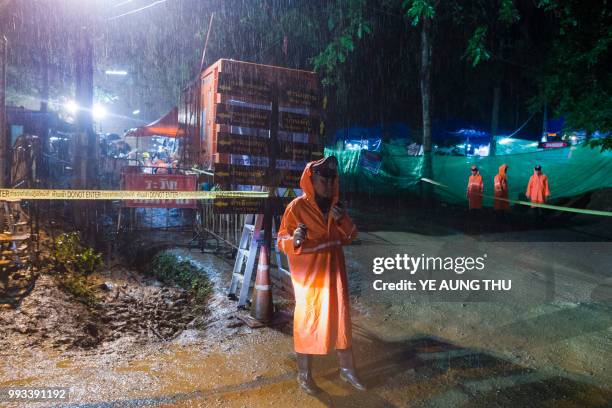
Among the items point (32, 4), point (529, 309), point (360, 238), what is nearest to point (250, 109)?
point (529, 309)

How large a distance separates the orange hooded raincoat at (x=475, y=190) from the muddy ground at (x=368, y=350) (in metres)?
5.39

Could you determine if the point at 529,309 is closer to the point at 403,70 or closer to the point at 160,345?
the point at 160,345

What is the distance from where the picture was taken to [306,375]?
12.1 feet

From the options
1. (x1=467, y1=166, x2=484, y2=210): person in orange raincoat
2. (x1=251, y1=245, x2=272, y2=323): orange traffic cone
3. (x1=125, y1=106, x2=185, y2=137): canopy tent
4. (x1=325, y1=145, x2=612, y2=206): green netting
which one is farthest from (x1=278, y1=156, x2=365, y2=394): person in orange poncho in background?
(x1=125, y1=106, x2=185, y2=137): canopy tent

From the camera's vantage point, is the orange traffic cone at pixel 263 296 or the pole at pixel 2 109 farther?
the pole at pixel 2 109

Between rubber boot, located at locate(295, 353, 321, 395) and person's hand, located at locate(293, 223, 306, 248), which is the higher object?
person's hand, located at locate(293, 223, 306, 248)

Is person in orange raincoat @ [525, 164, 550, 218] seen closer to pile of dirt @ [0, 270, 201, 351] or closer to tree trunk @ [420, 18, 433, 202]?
tree trunk @ [420, 18, 433, 202]

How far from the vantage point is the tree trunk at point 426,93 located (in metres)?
15.8

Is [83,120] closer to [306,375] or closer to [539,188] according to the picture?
[306,375]

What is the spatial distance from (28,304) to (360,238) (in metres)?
6.71

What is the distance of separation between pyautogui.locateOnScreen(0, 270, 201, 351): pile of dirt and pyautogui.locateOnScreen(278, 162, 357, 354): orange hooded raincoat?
2.43 metres

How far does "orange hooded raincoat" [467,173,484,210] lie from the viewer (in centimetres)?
1305

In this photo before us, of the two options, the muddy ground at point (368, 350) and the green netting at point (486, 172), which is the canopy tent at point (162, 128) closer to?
the green netting at point (486, 172)

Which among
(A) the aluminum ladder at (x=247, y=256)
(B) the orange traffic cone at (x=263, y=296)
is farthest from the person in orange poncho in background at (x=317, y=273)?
(A) the aluminum ladder at (x=247, y=256)
